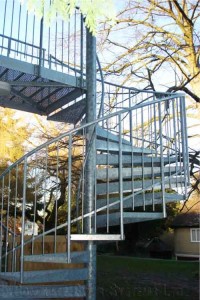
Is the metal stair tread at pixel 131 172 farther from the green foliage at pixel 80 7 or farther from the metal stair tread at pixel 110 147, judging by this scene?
the green foliage at pixel 80 7

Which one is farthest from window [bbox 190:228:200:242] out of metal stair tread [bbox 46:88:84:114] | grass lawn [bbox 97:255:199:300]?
metal stair tread [bbox 46:88:84:114]

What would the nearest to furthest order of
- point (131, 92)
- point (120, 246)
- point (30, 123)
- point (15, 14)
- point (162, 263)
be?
point (15, 14) → point (131, 92) → point (162, 263) → point (30, 123) → point (120, 246)

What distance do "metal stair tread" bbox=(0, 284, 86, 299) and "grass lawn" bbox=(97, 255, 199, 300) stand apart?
300 centimetres

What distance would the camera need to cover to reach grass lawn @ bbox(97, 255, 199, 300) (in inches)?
285

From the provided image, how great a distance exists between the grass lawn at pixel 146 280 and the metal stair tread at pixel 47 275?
10.2 feet

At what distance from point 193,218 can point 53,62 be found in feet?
48.3

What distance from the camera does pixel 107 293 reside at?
7633mm

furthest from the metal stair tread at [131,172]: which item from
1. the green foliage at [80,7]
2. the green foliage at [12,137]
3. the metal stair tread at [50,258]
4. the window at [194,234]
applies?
the window at [194,234]

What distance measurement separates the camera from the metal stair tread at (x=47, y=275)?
3734 mm

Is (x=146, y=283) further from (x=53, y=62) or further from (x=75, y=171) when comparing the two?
(x=53, y=62)

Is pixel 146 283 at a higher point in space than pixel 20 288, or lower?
lower

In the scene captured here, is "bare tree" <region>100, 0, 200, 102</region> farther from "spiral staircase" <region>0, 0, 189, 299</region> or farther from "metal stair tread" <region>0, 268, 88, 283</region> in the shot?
"metal stair tread" <region>0, 268, 88, 283</region>

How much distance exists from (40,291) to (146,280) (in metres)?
5.13

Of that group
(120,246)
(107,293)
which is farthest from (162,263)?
(120,246)
